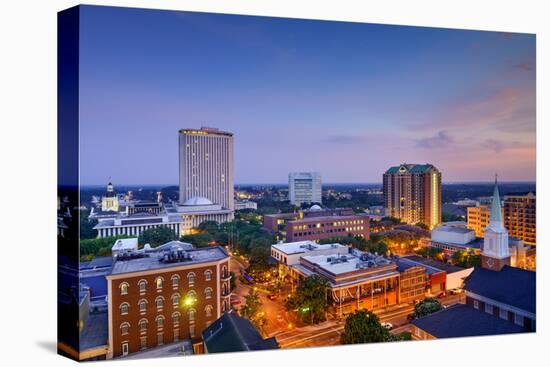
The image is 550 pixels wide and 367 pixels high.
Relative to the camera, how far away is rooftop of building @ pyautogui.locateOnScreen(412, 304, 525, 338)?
766 cm

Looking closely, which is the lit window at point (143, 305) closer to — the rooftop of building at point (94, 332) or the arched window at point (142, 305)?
the arched window at point (142, 305)

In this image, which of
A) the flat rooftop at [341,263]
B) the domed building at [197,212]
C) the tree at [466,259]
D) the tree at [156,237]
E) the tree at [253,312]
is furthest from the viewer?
the domed building at [197,212]

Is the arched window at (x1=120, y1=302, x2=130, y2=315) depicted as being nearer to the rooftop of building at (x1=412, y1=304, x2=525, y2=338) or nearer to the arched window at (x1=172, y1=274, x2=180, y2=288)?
the arched window at (x1=172, y1=274, x2=180, y2=288)

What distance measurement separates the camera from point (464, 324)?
781 centimetres

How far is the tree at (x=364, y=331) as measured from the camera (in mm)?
7473

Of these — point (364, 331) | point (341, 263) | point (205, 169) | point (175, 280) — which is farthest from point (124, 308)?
point (205, 169)

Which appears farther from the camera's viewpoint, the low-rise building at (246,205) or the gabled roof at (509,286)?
the low-rise building at (246,205)

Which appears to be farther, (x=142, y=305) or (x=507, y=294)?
(x=507, y=294)

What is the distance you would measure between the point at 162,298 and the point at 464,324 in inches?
282

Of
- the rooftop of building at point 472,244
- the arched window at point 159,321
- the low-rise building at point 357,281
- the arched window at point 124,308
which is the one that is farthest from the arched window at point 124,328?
the rooftop of building at point 472,244

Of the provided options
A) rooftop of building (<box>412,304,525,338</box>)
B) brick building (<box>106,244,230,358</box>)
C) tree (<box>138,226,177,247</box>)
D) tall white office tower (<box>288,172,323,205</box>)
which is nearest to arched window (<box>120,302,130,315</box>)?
brick building (<box>106,244,230,358</box>)

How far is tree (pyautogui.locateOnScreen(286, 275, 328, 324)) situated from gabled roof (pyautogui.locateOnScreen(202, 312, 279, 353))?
277cm

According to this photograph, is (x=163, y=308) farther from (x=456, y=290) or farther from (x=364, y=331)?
(x=456, y=290)

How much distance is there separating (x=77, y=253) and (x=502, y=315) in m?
9.66
